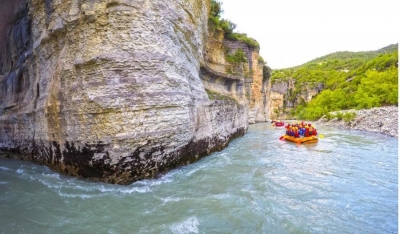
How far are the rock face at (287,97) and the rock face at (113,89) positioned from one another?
54777mm

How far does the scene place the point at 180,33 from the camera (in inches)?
352

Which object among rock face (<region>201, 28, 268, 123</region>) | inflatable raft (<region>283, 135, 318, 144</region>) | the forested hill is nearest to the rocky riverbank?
the forested hill

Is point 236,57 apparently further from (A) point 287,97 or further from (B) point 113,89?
(A) point 287,97

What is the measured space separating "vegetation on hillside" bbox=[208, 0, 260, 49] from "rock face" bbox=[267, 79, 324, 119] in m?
37.8

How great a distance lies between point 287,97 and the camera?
6650 cm

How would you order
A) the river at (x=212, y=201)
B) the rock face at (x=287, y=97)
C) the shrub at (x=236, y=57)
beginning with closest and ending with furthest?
the river at (x=212, y=201)
the shrub at (x=236, y=57)
the rock face at (x=287, y=97)

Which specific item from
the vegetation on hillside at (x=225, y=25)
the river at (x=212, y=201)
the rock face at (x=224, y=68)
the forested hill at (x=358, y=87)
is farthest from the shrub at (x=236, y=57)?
the forested hill at (x=358, y=87)

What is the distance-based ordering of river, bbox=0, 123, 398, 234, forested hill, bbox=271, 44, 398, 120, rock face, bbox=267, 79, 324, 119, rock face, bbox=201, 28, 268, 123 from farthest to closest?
rock face, bbox=267, 79, 324, 119 < forested hill, bbox=271, 44, 398, 120 < rock face, bbox=201, 28, 268, 123 < river, bbox=0, 123, 398, 234

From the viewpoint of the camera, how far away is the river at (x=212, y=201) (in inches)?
185

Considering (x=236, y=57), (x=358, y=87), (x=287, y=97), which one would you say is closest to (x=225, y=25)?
(x=236, y=57)

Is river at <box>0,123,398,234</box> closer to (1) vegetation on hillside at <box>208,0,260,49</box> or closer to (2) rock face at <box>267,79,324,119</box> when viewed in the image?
(1) vegetation on hillside at <box>208,0,260,49</box>

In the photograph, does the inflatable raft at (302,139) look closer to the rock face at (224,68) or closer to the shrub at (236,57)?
the rock face at (224,68)

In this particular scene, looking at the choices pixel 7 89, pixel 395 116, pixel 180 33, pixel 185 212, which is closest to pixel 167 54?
pixel 180 33

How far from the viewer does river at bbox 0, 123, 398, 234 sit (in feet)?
15.4
